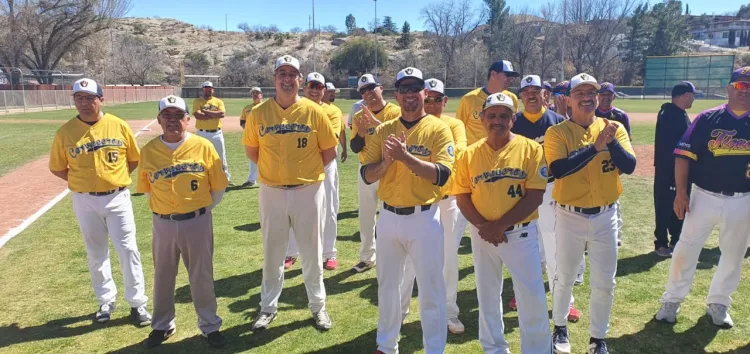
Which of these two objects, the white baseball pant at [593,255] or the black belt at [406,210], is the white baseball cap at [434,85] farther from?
the white baseball pant at [593,255]

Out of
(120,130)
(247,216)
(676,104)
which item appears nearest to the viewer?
(120,130)

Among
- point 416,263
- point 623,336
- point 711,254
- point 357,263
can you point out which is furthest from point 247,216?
point 711,254

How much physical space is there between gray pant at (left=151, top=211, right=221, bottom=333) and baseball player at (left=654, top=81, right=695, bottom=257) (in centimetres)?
589

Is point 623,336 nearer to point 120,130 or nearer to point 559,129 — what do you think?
point 559,129

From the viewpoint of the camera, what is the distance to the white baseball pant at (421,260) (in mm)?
3801

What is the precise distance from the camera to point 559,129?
13.6 feet

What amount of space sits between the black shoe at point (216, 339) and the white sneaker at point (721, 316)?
15.3ft

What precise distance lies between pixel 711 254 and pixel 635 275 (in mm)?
1603

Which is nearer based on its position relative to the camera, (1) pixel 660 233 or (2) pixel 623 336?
(2) pixel 623 336

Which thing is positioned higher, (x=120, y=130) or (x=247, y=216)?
(x=120, y=130)

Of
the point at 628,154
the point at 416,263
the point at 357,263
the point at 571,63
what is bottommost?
the point at 357,263

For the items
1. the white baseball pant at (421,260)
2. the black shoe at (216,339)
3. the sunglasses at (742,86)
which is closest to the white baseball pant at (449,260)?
the white baseball pant at (421,260)

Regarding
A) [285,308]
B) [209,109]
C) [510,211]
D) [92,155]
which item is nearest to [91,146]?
[92,155]

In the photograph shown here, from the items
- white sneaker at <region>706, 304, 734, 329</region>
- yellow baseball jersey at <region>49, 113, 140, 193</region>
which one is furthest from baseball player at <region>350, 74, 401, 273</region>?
white sneaker at <region>706, 304, 734, 329</region>
